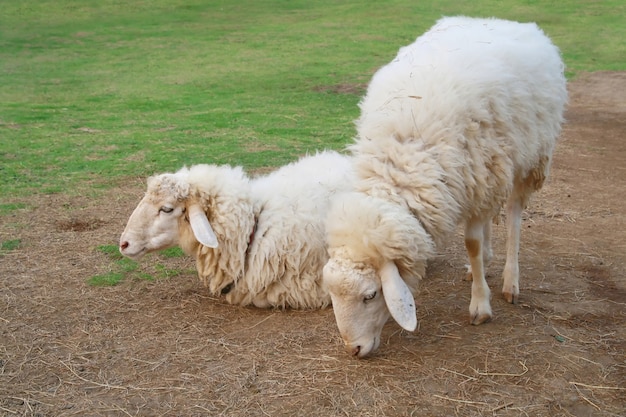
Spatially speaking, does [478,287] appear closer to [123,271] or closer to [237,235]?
[237,235]

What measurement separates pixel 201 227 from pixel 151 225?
0.37 meters

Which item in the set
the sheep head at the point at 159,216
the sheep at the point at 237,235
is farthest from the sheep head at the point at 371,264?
the sheep head at the point at 159,216

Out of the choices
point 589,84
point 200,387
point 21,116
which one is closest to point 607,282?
point 200,387

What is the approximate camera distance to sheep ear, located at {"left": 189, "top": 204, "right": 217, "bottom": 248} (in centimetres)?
441

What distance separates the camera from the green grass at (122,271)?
499 cm

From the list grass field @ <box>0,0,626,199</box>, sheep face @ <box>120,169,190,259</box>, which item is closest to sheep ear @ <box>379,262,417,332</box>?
sheep face @ <box>120,169,190,259</box>

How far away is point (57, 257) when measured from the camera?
5359 mm

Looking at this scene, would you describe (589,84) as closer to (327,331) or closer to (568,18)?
(568,18)

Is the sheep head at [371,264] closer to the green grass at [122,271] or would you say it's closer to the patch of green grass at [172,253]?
the green grass at [122,271]

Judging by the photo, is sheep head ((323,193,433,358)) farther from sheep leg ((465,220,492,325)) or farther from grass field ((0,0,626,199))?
grass field ((0,0,626,199))

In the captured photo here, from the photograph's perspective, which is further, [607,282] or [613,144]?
[613,144]

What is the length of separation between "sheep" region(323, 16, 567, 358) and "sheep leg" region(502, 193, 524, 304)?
15.5 inches

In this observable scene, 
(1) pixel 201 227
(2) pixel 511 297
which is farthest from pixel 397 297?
(1) pixel 201 227

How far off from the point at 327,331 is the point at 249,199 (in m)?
1.15
